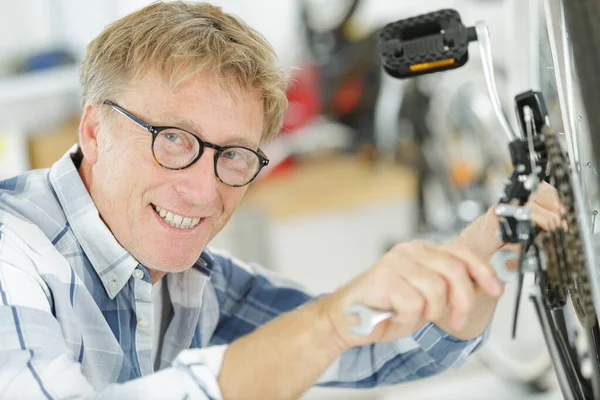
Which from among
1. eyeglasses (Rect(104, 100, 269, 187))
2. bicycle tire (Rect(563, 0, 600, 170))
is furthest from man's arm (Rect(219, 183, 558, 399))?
eyeglasses (Rect(104, 100, 269, 187))

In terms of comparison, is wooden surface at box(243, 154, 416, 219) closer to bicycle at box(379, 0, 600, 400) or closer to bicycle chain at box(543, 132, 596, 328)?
bicycle at box(379, 0, 600, 400)

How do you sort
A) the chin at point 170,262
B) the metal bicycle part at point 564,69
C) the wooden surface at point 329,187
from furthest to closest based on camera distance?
the wooden surface at point 329,187 < the chin at point 170,262 < the metal bicycle part at point 564,69

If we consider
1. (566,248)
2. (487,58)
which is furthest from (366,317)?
(487,58)

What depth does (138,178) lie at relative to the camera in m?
1.12

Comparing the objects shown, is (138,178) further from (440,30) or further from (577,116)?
(577,116)

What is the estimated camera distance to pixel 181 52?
108 centimetres

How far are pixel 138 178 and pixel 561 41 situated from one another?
590 mm

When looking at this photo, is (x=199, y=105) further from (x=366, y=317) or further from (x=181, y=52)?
(x=366, y=317)

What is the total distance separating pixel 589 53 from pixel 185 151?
55 cm

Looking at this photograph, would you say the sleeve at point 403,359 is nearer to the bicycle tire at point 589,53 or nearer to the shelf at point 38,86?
the bicycle tire at point 589,53

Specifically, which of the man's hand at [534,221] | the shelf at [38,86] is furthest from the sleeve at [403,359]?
the shelf at [38,86]

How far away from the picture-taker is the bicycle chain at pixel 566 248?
763mm

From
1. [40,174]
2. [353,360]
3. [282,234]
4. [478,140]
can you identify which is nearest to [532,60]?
[353,360]

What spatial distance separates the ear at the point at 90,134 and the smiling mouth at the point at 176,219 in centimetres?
13
